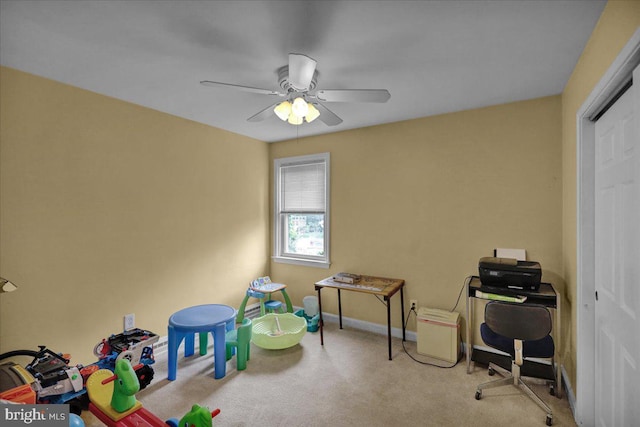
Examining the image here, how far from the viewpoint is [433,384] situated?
8.06ft

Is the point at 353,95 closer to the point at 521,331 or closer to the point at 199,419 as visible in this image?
the point at 521,331

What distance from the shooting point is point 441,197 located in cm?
314

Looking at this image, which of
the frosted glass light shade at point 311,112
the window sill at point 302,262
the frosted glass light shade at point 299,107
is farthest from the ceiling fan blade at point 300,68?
the window sill at point 302,262

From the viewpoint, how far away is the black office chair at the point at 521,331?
205cm

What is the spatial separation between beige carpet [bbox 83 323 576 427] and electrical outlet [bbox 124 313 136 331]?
44cm

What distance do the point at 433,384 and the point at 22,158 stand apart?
367 cm

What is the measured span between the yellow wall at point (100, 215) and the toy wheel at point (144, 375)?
605mm

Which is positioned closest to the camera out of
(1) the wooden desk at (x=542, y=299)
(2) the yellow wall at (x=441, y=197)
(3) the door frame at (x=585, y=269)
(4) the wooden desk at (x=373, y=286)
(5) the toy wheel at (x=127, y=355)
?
(3) the door frame at (x=585, y=269)

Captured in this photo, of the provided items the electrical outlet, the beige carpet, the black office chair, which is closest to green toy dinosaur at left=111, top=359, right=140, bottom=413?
the beige carpet

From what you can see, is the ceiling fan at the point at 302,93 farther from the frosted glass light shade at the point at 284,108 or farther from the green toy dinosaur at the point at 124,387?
the green toy dinosaur at the point at 124,387

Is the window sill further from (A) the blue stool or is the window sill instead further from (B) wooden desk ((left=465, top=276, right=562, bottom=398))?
(B) wooden desk ((left=465, top=276, right=562, bottom=398))

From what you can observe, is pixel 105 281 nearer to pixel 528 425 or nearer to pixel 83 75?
pixel 83 75

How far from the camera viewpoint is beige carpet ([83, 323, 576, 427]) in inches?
80.8

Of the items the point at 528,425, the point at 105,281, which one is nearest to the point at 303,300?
the point at 105,281
